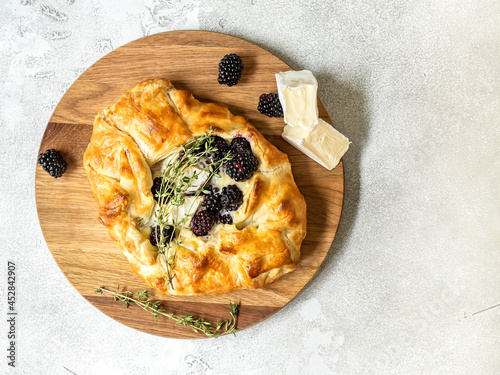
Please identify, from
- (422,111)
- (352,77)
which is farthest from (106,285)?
(422,111)

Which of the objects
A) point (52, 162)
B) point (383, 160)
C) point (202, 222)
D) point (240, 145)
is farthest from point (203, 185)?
point (383, 160)

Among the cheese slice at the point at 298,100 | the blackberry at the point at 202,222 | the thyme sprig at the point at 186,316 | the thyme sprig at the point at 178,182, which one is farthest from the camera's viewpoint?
the thyme sprig at the point at 186,316

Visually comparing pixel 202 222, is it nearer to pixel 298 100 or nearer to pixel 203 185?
pixel 203 185

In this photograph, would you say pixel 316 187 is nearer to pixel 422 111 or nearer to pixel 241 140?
pixel 241 140

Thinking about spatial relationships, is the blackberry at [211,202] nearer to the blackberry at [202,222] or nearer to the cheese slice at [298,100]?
the blackberry at [202,222]

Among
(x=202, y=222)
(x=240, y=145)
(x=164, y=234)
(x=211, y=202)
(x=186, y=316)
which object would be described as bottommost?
(x=186, y=316)

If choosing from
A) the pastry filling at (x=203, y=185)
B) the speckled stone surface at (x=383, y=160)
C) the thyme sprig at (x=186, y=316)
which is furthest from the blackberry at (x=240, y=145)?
the thyme sprig at (x=186, y=316)
